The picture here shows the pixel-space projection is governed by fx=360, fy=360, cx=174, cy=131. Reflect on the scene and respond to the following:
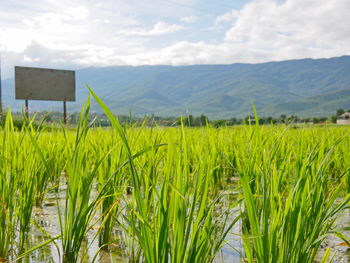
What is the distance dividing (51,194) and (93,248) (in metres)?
1.52

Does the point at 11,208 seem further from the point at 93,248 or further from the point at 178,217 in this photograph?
the point at 178,217

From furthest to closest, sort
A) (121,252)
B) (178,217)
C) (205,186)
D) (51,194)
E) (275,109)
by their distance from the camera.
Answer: (275,109)
(51,194)
(121,252)
(205,186)
(178,217)

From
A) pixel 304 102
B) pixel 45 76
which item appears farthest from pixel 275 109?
pixel 45 76

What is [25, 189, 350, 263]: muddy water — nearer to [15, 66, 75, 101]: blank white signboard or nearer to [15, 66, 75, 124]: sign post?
[15, 66, 75, 124]: sign post

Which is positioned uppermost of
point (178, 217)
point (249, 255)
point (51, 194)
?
point (178, 217)

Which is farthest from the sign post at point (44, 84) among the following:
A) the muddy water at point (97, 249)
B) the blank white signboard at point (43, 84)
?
the muddy water at point (97, 249)

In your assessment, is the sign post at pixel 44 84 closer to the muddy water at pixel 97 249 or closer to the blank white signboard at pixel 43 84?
the blank white signboard at pixel 43 84

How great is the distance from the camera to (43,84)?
13.8m

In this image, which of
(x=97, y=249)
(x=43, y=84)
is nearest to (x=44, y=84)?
(x=43, y=84)

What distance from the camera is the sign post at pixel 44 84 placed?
13.2m

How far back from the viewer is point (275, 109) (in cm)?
18050

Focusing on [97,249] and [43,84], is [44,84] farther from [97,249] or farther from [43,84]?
[97,249]

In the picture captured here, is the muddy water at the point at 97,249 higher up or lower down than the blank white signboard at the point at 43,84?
lower down

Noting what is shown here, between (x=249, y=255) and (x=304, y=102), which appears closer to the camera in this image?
(x=249, y=255)
